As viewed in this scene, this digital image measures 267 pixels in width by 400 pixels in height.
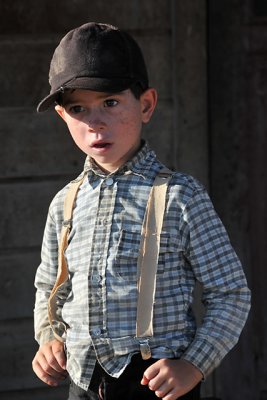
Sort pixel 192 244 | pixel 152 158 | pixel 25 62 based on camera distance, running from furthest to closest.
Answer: pixel 25 62, pixel 152 158, pixel 192 244

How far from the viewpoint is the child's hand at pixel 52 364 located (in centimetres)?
282

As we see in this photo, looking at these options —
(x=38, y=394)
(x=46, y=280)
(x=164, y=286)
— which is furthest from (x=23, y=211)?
(x=164, y=286)

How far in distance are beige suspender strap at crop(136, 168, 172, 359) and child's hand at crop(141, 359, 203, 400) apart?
0.07m

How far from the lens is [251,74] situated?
15.5 ft

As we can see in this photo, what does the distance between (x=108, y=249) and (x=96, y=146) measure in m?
0.28

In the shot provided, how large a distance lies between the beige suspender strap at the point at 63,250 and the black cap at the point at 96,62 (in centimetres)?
27

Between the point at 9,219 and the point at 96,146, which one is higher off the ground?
the point at 96,146

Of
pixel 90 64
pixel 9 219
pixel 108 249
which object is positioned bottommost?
pixel 9 219

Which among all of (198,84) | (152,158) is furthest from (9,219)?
(152,158)

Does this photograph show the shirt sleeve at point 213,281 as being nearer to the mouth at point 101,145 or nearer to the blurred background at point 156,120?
the mouth at point 101,145

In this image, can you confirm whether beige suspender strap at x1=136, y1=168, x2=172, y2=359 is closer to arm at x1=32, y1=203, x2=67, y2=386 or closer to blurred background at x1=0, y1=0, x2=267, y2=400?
arm at x1=32, y1=203, x2=67, y2=386

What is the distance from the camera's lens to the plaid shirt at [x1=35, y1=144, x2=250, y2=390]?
2646mm

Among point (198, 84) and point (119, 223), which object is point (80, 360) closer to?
point (119, 223)

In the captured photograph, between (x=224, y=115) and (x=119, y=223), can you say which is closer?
(x=119, y=223)
